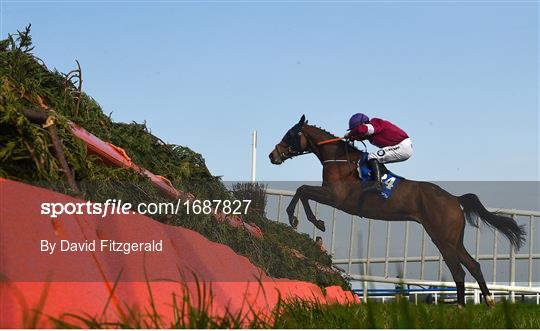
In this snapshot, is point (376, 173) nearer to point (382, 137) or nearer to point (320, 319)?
point (382, 137)

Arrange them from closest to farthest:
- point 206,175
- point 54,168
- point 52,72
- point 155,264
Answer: point 155,264
point 54,168
point 52,72
point 206,175

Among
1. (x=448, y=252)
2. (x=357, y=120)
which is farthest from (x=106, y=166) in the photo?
(x=448, y=252)

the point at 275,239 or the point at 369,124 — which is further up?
the point at 369,124

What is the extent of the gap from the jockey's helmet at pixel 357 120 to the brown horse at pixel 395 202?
801mm

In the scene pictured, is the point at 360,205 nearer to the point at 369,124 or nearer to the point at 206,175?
the point at 369,124

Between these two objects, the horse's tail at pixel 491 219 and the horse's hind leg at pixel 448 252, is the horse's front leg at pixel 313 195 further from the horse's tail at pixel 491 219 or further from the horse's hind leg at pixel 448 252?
the horse's tail at pixel 491 219

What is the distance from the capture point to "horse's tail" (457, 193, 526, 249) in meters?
10.6

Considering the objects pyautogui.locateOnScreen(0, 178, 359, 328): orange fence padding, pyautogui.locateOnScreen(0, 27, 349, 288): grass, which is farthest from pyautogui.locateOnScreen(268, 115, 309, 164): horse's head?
pyautogui.locateOnScreen(0, 178, 359, 328): orange fence padding

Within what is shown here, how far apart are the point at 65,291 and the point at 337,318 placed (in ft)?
5.39

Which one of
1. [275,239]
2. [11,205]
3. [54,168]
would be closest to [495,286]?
[275,239]

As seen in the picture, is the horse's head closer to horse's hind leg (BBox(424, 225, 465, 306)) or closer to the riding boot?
the riding boot

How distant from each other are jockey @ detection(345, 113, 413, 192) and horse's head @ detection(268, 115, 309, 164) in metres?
1.03

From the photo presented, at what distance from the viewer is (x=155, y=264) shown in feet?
12.0

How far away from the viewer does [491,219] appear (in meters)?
10.5
